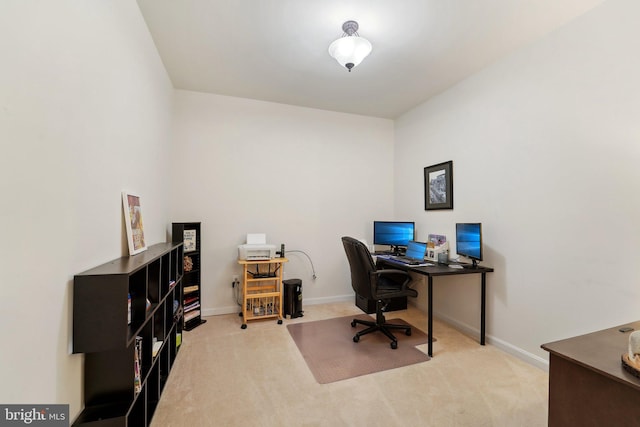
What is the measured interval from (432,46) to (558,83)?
106 cm

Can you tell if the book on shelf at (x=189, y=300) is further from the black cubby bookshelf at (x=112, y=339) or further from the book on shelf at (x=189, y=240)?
the black cubby bookshelf at (x=112, y=339)

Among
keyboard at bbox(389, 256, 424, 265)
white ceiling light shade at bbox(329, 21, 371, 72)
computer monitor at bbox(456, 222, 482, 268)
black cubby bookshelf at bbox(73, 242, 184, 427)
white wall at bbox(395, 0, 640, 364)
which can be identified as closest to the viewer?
black cubby bookshelf at bbox(73, 242, 184, 427)

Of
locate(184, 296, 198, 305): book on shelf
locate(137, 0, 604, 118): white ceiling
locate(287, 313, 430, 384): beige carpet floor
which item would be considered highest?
locate(137, 0, 604, 118): white ceiling

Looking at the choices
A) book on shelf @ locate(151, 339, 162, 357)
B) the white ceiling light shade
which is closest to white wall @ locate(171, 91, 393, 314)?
book on shelf @ locate(151, 339, 162, 357)

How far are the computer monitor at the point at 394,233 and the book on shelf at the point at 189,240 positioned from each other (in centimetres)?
242

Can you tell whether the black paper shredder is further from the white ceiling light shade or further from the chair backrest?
the white ceiling light shade

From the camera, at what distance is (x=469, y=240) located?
9.48 ft

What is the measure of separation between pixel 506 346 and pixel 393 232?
179cm

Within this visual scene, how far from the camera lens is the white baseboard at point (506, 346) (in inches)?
92.7

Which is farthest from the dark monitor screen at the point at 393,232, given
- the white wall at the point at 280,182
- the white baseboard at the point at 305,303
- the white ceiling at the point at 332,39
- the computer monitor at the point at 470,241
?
the white ceiling at the point at 332,39

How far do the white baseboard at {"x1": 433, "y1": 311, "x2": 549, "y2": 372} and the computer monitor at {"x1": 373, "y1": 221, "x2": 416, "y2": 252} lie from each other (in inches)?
41.4

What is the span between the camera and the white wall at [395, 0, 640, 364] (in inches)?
75.7

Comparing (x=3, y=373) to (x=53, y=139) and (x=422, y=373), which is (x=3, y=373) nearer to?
(x=53, y=139)

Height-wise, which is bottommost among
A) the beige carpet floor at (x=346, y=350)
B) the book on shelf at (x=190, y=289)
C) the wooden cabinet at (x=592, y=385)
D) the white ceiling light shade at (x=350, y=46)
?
the beige carpet floor at (x=346, y=350)
